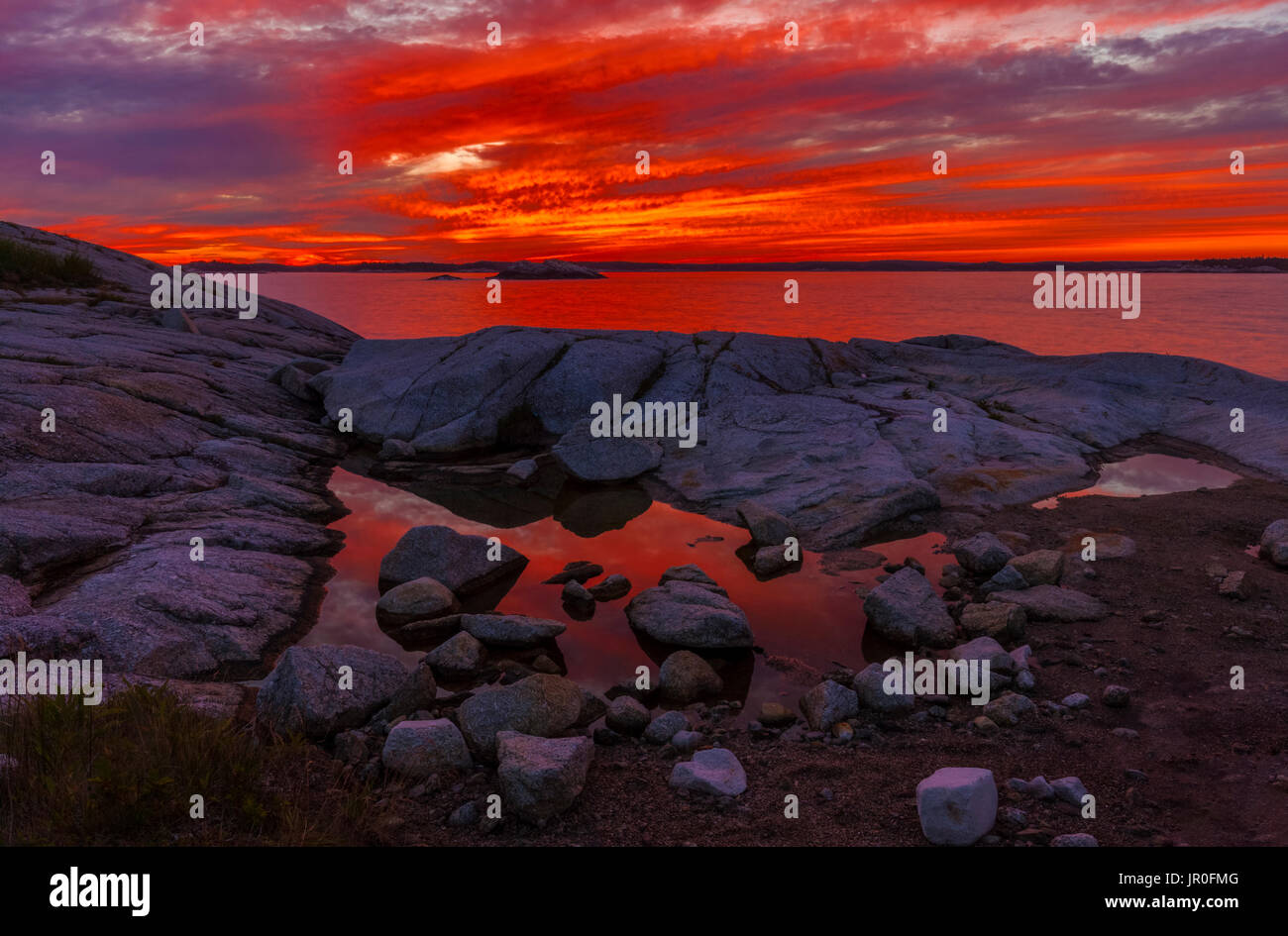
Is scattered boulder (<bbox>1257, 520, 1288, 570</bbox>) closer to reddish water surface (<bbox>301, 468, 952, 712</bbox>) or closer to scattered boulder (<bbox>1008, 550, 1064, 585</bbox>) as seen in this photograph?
scattered boulder (<bbox>1008, 550, 1064, 585</bbox>)

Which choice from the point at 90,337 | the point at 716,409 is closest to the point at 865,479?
the point at 716,409

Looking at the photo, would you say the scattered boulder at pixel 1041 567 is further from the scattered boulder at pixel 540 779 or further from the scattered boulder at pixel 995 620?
the scattered boulder at pixel 540 779

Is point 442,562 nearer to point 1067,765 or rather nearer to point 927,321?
point 1067,765

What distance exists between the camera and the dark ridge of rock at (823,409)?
12891 millimetres

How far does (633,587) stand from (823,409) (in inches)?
294

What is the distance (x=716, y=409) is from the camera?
16.7 meters

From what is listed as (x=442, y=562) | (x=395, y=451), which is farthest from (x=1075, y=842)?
(x=395, y=451)

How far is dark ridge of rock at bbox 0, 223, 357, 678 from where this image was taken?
7.36 meters

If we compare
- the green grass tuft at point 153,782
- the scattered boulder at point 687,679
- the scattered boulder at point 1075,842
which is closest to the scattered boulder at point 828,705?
the scattered boulder at point 687,679

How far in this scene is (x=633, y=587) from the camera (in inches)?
392

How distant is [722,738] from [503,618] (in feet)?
9.95

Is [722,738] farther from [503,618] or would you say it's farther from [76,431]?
[76,431]

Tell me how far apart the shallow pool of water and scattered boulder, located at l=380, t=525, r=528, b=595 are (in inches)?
347
